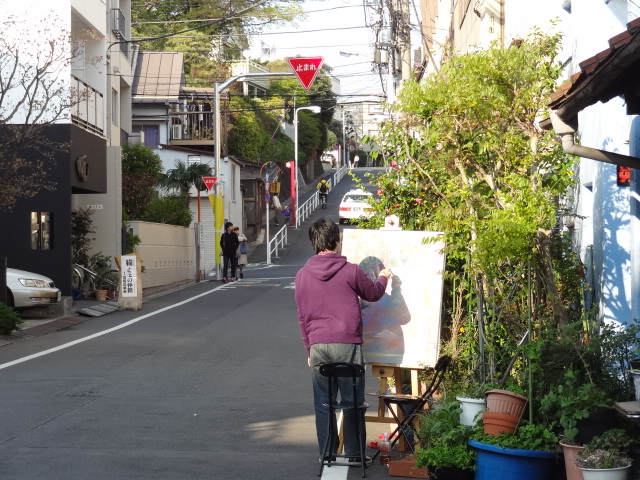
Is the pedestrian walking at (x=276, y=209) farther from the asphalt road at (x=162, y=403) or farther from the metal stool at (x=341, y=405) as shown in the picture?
the metal stool at (x=341, y=405)

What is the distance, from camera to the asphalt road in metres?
7.54

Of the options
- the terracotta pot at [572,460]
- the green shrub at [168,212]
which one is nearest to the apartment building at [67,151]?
the green shrub at [168,212]

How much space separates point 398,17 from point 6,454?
93.5ft

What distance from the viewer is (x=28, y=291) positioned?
1944 cm

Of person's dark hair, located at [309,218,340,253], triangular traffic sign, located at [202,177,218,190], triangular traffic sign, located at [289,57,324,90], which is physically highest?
triangular traffic sign, located at [289,57,324,90]

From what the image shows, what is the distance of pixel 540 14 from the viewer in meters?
14.1

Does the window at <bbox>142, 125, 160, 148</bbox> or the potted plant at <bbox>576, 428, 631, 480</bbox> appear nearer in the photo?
the potted plant at <bbox>576, 428, 631, 480</bbox>

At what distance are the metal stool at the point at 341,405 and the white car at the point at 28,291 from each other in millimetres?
13223

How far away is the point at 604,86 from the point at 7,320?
13.1 metres

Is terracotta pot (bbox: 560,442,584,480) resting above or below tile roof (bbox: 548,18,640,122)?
below

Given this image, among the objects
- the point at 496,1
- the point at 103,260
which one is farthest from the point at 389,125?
the point at 103,260

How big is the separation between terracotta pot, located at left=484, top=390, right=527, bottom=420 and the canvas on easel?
1060 mm

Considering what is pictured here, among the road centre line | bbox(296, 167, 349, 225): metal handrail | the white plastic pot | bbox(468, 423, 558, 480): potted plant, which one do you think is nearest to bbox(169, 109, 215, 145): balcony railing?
bbox(296, 167, 349, 225): metal handrail

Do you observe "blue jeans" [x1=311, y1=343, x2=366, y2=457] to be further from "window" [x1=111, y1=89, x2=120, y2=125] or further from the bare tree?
"window" [x1=111, y1=89, x2=120, y2=125]
